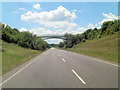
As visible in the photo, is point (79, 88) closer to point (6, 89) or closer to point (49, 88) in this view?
point (49, 88)

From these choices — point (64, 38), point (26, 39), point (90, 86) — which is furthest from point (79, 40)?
point (90, 86)

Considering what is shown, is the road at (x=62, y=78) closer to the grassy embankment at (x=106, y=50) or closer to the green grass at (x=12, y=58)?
the green grass at (x=12, y=58)

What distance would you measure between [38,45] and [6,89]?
60.7 meters

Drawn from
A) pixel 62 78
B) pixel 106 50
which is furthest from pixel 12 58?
pixel 106 50

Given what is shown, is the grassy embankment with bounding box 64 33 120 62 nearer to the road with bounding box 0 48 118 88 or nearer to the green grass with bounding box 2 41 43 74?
the road with bounding box 0 48 118 88

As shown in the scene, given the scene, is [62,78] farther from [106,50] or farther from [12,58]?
[106,50]

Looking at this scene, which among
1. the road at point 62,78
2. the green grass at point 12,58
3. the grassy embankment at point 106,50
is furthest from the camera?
the grassy embankment at point 106,50

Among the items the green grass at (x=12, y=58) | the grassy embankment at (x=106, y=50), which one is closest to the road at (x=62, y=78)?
the green grass at (x=12, y=58)

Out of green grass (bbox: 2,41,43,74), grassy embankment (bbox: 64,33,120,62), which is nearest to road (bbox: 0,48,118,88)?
green grass (bbox: 2,41,43,74)

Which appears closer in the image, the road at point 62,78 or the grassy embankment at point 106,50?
the road at point 62,78

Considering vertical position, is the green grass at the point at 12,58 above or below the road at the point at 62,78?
below

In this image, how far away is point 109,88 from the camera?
495 centimetres

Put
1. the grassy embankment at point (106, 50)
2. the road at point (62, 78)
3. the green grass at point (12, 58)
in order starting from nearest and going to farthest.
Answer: the road at point (62, 78) → the green grass at point (12, 58) → the grassy embankment at point (106, 50)

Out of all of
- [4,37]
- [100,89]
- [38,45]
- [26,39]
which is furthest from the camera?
[26,39]
